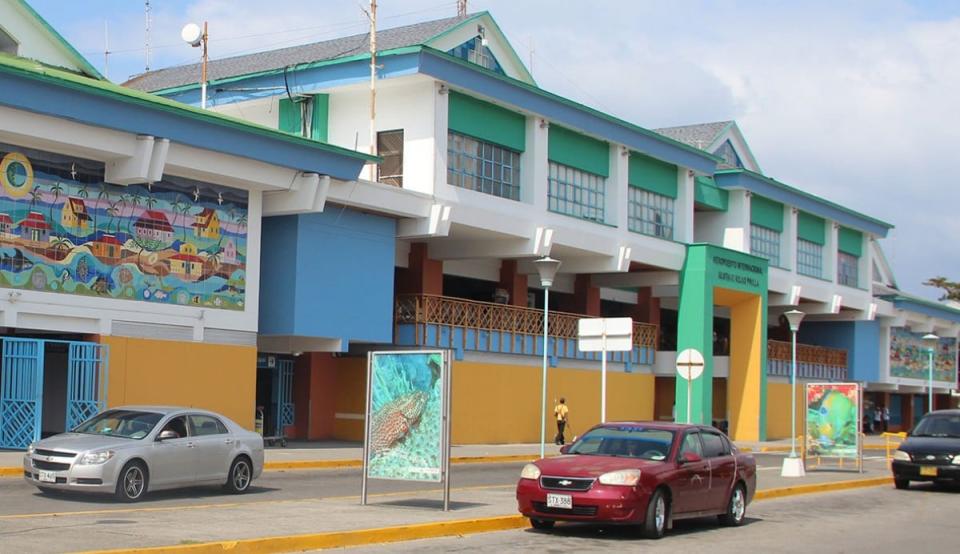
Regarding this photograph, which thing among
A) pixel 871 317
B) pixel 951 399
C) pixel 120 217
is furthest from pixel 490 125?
pixel 951 399

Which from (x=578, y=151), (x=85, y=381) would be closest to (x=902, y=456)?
(x=85, y=381)

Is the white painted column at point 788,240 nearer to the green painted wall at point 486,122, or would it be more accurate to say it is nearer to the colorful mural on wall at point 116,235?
the green painted wall at point 486,122

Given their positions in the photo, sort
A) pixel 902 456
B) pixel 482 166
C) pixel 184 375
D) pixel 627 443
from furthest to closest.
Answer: pixel 482 166
pixel 184 375
pixel 902 456
pixel 627 443

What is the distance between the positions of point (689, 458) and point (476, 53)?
24.9 m

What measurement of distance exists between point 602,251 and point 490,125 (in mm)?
7242

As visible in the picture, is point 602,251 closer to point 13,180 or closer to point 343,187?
point 343,187

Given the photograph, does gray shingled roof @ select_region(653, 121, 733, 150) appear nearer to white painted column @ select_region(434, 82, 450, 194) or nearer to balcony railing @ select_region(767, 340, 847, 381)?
balcony railing @ select_region(767, 340, 847, 381)

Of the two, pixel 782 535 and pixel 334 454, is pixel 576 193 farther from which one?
pixel 782 535

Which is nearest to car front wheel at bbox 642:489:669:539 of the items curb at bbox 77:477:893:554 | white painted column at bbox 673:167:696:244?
curb at bbox 77:477:893:554

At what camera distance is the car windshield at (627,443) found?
15945 millimetres

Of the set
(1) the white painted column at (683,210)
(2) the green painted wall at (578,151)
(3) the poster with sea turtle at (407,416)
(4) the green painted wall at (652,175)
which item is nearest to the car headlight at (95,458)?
(3) the poster with sea turtle at (407,416)

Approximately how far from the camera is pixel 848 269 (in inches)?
2373

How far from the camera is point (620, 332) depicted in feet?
77.5

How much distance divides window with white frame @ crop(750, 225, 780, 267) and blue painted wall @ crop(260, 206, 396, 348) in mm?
22171
